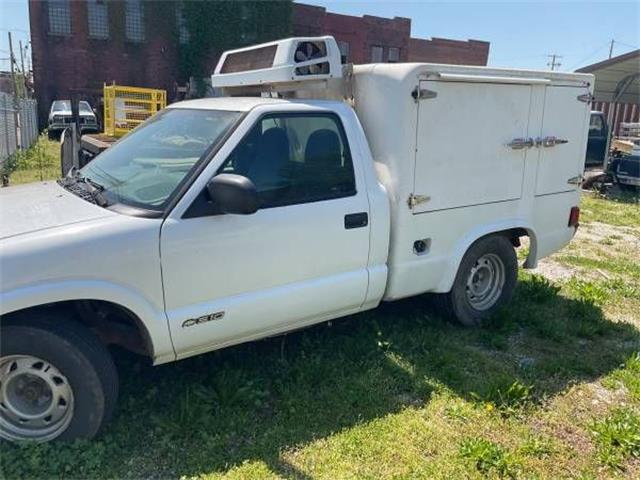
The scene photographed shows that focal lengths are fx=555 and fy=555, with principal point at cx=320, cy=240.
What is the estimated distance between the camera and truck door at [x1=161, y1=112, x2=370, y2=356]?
3148mm

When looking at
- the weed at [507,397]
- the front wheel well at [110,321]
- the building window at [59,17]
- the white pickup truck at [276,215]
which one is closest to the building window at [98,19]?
the building window at [59,17]

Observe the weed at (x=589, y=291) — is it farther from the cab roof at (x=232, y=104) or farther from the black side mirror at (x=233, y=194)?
the black side mirror at (x=233, y=194)

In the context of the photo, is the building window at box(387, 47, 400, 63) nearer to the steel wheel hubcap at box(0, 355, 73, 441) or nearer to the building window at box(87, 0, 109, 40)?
the building window at box(87, 0, 109, 40)

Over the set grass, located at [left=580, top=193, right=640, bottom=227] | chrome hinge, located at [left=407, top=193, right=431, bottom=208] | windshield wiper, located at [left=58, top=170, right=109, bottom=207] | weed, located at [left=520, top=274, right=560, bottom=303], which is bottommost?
grass, located at [left=580, top=193, right=640, bottom=227]

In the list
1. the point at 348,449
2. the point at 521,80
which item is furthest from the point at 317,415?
the point at 521,80

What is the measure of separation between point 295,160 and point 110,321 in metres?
1.50

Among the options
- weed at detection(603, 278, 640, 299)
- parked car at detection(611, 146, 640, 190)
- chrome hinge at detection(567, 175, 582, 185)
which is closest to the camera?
chrome hinge at detection(567, 175, 582, 185)

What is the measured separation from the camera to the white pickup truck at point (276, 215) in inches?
115

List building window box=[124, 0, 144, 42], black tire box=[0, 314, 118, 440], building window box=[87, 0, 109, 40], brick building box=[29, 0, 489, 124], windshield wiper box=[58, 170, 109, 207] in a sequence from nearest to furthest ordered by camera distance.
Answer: black tire box=[0, 314, 118, 440], windshield wiper box=[58, 170, 109, 207], brick building box=[29, 0, 489, 124], building window box=[87, 0, 109, 40], building window box=[124, 0, 144, 42]

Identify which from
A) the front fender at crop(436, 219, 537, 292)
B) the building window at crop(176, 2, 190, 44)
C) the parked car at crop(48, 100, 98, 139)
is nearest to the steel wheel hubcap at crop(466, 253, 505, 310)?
the front fender at crop(436, 219, 537, 292)

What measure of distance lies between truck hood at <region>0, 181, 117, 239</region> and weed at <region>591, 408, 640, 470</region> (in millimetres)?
3149

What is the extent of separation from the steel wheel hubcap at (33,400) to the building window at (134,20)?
3117 centimetres

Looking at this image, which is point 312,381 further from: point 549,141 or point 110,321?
point 549,141

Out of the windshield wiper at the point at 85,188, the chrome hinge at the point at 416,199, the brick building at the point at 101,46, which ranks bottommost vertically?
the chrome hinge at the point at 416,199
